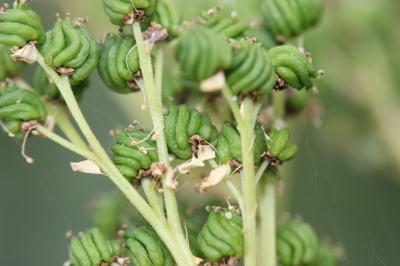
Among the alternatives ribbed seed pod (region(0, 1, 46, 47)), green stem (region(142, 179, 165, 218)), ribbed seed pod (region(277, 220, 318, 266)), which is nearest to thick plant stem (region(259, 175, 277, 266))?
ribbed seed pod (region(277, 220, 318, 266))

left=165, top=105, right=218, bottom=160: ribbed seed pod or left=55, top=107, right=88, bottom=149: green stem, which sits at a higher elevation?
left=55, top=107, right=88, bottom=149: green stem

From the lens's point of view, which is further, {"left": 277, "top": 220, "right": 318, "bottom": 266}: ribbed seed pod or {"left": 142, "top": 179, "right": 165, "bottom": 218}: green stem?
{"left": 277, "top": 220, "right": 318, "bottom": 266}: ribbed seed pod

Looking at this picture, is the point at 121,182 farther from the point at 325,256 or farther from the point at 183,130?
the point at 325,256

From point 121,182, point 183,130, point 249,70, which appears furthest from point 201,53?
point 121,182

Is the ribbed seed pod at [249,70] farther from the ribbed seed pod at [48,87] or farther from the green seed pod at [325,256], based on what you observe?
the green seed pod at [325,256]

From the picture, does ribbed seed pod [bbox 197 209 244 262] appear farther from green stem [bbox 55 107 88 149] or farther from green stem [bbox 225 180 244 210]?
green stem [bbox 55 107 88 149]

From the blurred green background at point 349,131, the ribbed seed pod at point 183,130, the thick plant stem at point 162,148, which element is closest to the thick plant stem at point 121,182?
the thick plant stem at point 162,148
